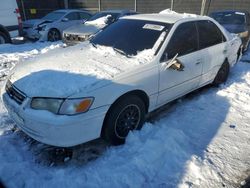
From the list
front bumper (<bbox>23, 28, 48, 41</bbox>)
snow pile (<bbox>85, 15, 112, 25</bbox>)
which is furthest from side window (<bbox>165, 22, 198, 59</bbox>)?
front bumper (<bbox>23, 28, 48, 41</bbox>)

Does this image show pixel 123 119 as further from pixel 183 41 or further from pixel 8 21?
pixel 8 21

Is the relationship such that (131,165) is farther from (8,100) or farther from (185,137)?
(8,100)

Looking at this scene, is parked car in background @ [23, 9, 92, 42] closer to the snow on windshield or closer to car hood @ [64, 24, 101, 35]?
the snow on windshield

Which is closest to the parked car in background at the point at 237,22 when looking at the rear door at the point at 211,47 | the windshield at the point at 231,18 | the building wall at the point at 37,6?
the windshield at the point at 231,18

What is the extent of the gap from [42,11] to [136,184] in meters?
16.8

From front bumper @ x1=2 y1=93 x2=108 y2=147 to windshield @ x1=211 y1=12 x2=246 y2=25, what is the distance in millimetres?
8179

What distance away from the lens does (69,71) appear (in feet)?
11.1

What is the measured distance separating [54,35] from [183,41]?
8.32m

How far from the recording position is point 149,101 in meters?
3.78

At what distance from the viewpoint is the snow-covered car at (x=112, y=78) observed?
295cm

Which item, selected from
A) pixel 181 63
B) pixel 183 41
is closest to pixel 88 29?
pixel 183 41

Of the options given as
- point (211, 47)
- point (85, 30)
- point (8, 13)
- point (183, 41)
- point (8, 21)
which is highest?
point (183, 41)

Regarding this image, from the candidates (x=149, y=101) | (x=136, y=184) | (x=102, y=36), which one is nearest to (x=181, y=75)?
(x=149, y=101)

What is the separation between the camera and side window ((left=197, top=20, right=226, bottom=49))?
4703 mm
